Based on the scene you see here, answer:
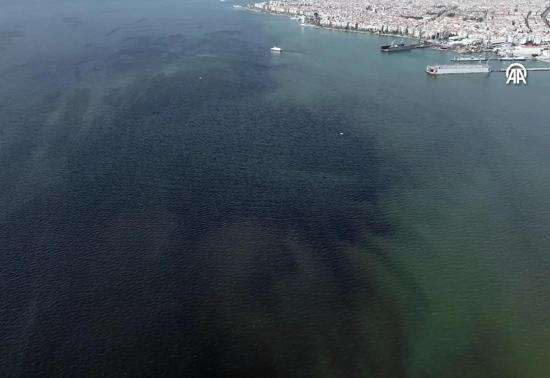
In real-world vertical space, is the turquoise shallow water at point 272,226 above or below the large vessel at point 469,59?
below

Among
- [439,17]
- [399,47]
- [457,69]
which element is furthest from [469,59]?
[439,17]

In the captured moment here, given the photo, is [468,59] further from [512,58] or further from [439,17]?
[439,17]

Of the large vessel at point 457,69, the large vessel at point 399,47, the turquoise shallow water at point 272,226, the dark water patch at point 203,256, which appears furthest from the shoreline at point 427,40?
the dark water patch at point 203,256

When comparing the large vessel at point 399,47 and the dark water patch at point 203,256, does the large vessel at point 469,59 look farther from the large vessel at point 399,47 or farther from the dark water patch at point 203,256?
the dark water patch at point 203,256

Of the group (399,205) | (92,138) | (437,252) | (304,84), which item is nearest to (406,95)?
(304,84)

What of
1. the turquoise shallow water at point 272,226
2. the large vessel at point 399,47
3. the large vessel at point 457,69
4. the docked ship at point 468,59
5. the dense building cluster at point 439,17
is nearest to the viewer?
the turquoise shallow water at point 272,226

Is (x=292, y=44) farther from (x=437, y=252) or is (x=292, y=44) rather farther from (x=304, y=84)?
(x=437, y=252)
